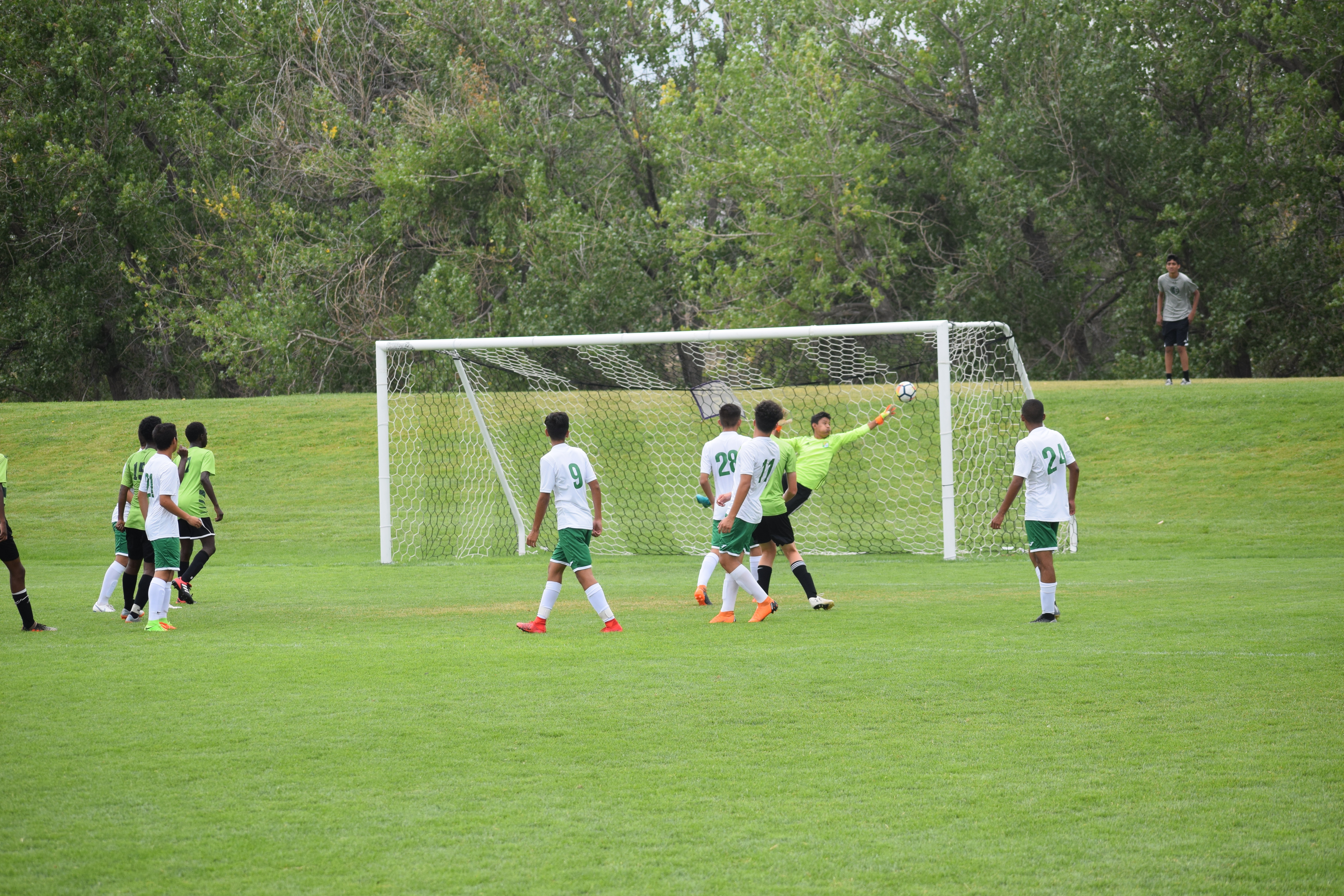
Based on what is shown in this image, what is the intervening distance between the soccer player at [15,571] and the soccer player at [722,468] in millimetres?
5276

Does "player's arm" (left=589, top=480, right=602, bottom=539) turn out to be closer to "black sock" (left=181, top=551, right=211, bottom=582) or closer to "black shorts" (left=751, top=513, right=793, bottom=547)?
"black shorts" (left=751, top=513, right=793, bottom=547)

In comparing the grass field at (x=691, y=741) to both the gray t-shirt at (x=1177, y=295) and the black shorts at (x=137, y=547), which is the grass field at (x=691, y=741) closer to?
the black shorts at (x=137, y=547)

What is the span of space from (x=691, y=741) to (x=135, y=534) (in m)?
6.85

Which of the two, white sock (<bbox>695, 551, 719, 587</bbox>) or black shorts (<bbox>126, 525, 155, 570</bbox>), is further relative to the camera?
black shorts (<bbox>126, 525, 155, 570</bbox>)

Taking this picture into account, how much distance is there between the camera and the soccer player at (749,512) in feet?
30.6

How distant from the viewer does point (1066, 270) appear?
30078 millimetres

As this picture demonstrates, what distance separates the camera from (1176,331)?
19.0m

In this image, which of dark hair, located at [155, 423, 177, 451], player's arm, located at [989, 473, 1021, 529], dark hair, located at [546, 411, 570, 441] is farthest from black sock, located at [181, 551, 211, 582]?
player's arm, located at [989, 473, 1021, 529]

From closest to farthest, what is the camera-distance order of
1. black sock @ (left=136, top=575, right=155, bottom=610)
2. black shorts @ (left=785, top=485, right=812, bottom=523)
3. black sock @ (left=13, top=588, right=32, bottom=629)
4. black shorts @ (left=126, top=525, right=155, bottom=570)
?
black sock @ (left=13, top=588, right=32, bottom=629)
black sock @ (left=136, top=575, right=155, bottom=610)
black shorts @ (left=126, top=525, right=155, bottom=570)
black shorts @ (left=785, top=485, right=812, bottom=523)

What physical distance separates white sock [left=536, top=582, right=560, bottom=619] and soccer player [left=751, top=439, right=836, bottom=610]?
71.9 inches

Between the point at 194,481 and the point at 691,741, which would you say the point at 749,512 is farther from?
the point at 194,481

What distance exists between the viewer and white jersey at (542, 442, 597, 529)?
9055 millimetres

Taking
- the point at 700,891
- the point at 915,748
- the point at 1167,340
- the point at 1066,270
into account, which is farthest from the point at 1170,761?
the point at 1066,270

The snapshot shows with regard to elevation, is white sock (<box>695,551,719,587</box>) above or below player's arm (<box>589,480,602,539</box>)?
below
